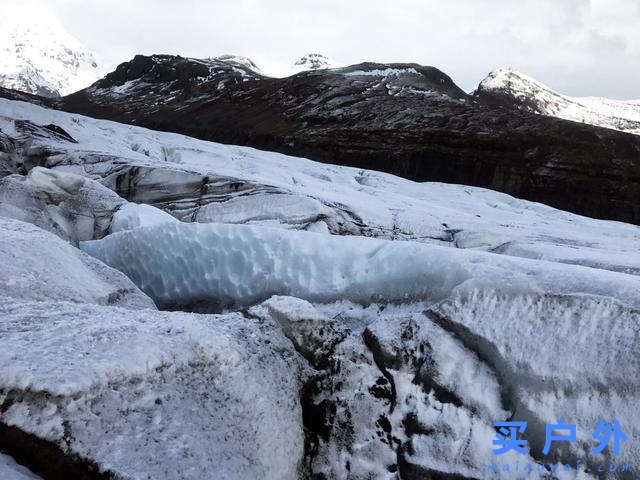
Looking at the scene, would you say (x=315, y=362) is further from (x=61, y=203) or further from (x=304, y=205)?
(x=61, y=203)

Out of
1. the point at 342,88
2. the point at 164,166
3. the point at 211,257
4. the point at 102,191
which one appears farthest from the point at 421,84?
the point at 211,257

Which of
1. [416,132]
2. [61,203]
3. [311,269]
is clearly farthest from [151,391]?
[416,132]

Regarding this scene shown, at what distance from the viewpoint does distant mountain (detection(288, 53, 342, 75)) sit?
110694 mm

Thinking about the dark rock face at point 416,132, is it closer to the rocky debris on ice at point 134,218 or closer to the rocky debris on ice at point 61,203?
the rocky debris on ice at point 134,218

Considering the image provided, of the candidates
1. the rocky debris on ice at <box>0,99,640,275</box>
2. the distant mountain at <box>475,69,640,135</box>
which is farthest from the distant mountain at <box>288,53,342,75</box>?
the rocky debris on ice at <box>0,99,640,275</box>

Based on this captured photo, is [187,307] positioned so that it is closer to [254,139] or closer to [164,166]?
[164,166]

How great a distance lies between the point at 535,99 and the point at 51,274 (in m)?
49.4

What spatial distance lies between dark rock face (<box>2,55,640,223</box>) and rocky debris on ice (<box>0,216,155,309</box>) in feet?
63.2

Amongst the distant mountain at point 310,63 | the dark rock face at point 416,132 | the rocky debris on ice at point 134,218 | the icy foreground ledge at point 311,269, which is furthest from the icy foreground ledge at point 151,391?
the distant mountain at point 310,63

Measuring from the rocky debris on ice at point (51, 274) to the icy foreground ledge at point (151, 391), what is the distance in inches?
18.2

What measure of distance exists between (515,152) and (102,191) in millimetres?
18500

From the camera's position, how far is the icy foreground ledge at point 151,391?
186cm

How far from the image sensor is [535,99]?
45438 mm

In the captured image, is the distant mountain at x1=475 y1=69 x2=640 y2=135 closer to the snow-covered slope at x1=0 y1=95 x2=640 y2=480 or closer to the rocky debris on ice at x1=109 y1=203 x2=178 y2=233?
the rocky debris on ice at x1=109 y1=203 x2=178 y2=233
